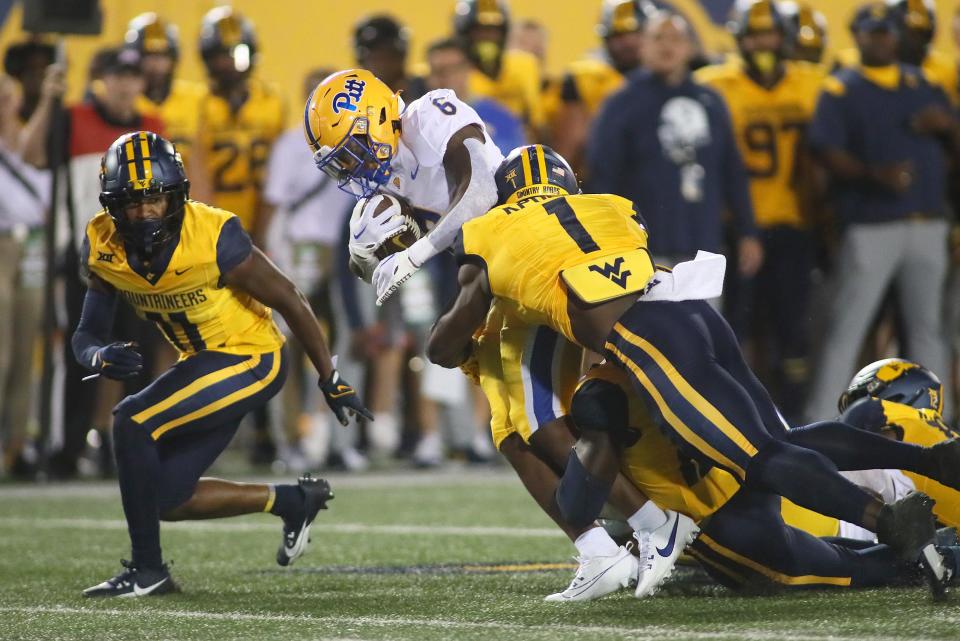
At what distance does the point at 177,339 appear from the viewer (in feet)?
17.1

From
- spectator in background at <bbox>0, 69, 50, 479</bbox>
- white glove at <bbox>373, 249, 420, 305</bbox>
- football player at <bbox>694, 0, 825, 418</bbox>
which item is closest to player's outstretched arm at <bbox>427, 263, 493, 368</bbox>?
white glove at <bbox>373, 249, 420, 305</bbox>

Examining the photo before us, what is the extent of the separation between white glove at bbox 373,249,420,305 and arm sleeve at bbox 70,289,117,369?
3.07ft

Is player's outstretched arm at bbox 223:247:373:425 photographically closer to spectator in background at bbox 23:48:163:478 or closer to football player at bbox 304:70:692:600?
football player at bbox 304:70:692:600

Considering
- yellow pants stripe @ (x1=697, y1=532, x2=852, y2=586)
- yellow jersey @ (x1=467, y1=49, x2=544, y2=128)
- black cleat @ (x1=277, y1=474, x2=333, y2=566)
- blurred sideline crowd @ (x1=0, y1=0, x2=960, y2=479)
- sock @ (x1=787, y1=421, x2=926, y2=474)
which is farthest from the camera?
yellow jersey @ (x1=467, y1=49, x2=544, y2=128)

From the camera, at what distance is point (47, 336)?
878cm

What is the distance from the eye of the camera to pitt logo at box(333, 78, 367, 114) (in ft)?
16.2

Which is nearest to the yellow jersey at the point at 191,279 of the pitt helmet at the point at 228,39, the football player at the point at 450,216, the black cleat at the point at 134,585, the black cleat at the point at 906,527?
the football player at the point at 450,216

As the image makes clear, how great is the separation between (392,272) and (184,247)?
2.54ft

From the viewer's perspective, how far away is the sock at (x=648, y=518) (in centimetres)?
443

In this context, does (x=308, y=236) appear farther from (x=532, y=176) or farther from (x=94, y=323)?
(x=532, y=176)

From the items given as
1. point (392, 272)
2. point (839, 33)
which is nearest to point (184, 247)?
point (392, 272)

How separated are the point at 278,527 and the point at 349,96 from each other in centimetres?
244

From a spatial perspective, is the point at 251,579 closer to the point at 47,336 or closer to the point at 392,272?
the point at 392,272

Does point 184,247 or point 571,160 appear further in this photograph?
point 571,160
